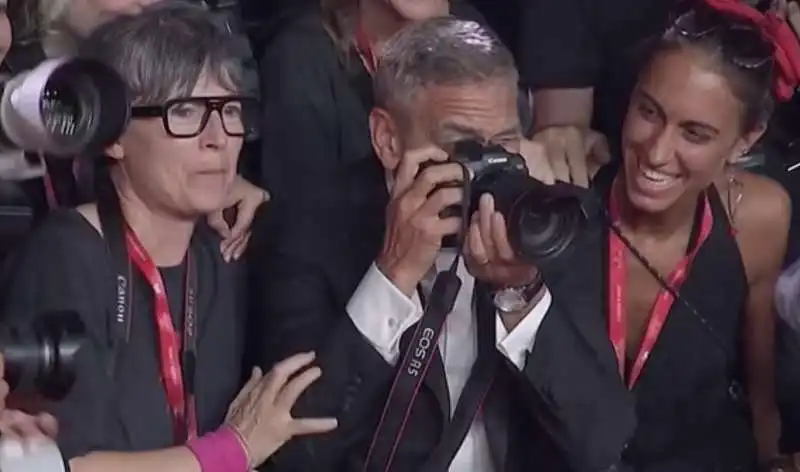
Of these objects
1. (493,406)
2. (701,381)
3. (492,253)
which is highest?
(492,253)

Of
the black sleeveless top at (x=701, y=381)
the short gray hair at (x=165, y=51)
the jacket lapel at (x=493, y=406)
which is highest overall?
the short gray hair at (x=165, y=51)

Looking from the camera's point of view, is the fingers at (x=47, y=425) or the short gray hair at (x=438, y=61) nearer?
the fingers at (x=47, y=425)

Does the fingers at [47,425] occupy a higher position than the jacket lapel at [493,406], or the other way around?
the fingers at [47,425]

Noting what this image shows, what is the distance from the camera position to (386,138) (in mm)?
1741

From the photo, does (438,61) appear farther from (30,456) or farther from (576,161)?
(30,456)

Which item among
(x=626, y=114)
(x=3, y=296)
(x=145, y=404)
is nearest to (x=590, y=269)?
(x=626, y=114)

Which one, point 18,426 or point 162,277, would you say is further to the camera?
point 162,277

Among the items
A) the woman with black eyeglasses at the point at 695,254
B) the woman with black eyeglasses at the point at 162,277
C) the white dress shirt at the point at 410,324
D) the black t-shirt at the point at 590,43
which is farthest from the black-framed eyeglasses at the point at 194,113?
the black t-shirt at the point at 590,43

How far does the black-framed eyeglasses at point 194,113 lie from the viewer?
1638 millimetres

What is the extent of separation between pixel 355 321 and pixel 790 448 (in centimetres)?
63

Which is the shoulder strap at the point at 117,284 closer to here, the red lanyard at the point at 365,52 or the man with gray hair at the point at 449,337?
the man with gray hair at the point at 449,337

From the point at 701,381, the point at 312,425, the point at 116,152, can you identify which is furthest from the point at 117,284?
the point at 701,381

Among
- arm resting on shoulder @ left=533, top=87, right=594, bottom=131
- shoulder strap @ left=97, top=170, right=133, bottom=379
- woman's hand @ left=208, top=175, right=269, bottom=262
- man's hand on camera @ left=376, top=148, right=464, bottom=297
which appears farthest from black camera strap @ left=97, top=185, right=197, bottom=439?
arm resting on shoulder @ left=533, top=87, right=594, bottom=131

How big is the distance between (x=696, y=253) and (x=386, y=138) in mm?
411
